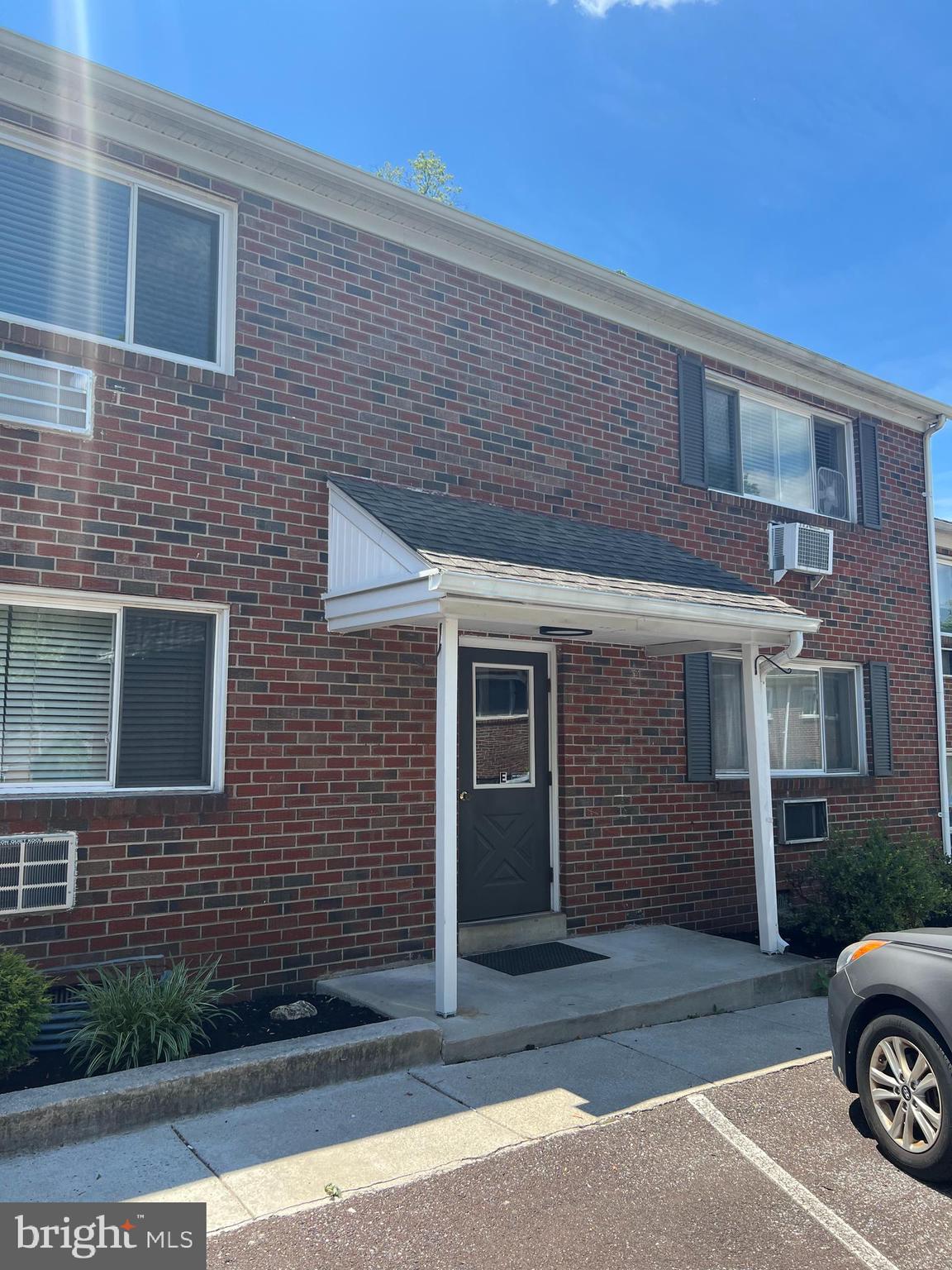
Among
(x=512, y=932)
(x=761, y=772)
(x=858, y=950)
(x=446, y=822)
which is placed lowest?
(x=512, y=932)

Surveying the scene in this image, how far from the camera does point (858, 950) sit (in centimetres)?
484

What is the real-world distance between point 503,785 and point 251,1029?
9.87ft

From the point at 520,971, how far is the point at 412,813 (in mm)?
1361

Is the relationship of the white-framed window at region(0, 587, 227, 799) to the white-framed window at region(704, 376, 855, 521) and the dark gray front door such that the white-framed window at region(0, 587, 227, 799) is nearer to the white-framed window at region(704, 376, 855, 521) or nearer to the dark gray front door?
the dark gray front door

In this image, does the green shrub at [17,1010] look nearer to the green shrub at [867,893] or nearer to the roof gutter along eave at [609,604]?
the roof gutter along eave at [609,604]

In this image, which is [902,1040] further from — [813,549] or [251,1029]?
[813,549]

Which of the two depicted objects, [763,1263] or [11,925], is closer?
[763,1263]

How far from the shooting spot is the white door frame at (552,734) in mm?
8180

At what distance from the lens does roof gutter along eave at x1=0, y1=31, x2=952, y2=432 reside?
6.25 m

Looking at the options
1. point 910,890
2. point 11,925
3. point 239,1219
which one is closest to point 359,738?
point 11,925

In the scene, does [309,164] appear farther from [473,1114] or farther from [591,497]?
[473,1114]

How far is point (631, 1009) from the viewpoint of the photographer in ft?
20.4

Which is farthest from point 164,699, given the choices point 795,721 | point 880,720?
point 880,720

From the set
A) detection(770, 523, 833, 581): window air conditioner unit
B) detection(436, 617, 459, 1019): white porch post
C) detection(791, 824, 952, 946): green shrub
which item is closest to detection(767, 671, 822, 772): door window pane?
detection(770, 523, 833, 581): window air conditioner unit
